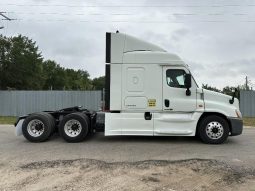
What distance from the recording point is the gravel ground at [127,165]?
24.1 ft

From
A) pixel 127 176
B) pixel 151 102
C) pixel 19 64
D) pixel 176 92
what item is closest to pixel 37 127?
pixel 151 102

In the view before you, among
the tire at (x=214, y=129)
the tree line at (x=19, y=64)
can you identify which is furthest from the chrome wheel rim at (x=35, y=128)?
the tree line at (x=19, y=64)

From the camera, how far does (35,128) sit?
41.8 ft

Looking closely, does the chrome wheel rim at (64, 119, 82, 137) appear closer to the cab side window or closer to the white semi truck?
the white semi truck

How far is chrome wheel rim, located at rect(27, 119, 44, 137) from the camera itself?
1267 centimetres

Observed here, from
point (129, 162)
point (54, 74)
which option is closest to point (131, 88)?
point (129, 162)

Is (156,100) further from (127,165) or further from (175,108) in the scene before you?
(127,165)

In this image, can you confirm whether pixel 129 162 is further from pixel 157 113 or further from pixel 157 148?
pixel 157 113

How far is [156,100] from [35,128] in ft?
12.7

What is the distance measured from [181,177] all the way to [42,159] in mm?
3536

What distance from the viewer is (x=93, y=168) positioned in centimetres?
855

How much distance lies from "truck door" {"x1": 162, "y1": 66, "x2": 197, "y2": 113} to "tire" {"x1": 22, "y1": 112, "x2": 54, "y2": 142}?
363cm

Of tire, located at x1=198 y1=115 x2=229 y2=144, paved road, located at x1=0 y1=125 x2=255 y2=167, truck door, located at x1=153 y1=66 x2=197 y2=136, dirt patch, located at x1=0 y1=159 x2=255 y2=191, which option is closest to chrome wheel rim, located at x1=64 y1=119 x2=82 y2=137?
paved road, located at x1=0 y1=125 x2=255 y2=167

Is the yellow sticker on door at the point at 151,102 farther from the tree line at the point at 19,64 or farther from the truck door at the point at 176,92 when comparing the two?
the tree line at the point at 19,64
